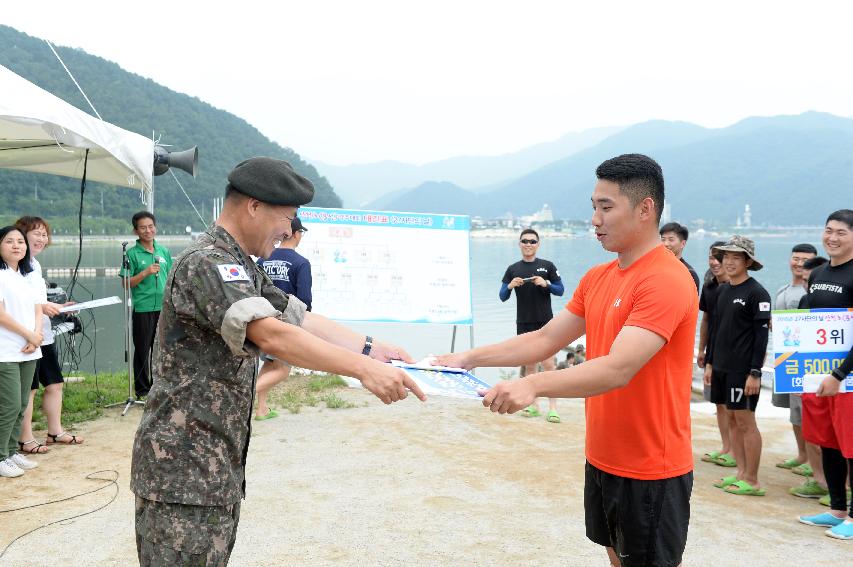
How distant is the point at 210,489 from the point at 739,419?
14.9ft

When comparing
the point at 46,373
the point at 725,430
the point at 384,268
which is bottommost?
the point at 725,430

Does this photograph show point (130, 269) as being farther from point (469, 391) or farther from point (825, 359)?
point (825, 359)

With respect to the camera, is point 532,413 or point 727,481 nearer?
point 727,481

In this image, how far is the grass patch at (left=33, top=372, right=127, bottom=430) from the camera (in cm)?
667

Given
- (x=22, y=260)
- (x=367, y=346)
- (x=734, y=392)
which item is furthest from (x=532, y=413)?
(x=22, y=260)

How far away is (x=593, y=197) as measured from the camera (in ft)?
8.13

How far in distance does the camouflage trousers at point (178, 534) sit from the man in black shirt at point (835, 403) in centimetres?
394

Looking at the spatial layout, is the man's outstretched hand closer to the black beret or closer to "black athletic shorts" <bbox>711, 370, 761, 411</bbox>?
the black beret

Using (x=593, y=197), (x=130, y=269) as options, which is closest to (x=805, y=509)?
(x=593, y=197)

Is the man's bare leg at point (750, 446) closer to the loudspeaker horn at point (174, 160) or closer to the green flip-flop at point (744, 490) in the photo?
the green flip-flop at point (744, 490)

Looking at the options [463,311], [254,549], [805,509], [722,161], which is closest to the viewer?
[254,549]

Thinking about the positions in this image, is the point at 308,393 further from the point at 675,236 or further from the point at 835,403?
the point at 835,403

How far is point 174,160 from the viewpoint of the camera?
7246 mm

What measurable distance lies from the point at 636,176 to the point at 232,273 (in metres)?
1.41
